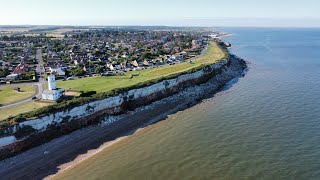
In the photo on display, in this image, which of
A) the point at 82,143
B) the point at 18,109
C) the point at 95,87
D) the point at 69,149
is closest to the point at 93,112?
the point at 82,143

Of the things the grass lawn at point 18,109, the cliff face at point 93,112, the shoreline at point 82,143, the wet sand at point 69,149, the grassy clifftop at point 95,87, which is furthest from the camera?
the grass lawn at point 18,109

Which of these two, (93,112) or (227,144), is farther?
(93,112)

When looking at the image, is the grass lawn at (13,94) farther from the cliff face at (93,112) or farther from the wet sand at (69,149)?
the wet sand at (69,149)

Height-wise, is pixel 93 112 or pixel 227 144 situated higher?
pixel 93 112

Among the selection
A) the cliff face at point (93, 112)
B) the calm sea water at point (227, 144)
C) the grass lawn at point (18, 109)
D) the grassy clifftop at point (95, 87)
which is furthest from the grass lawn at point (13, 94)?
the calm sea water at point (227, 144)

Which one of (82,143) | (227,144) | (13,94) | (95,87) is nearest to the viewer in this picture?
(227,144)

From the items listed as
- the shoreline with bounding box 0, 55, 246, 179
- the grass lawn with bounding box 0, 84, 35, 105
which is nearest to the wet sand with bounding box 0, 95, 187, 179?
the shoreline with bounding box 0, 55, 246, 179

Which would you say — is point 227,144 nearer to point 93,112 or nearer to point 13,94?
point 93,112
